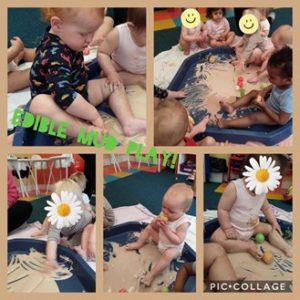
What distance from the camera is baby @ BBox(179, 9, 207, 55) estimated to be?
61.2 inches

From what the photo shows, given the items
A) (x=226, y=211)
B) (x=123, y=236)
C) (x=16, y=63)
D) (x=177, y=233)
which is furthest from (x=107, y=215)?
(x=16, y=63)

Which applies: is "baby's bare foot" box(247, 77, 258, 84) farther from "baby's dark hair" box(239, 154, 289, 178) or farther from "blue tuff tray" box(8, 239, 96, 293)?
"blue tuff tray" box(8, 239, 96, 293)

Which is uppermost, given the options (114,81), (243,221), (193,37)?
(193,37)

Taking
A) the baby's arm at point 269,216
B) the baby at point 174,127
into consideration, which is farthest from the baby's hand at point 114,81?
the baby's arm at point 269,216

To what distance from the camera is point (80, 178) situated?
5.10 feet

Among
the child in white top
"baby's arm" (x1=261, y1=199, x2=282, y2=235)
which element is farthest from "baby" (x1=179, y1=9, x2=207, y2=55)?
"baby's arm" (x1=261, y1=199, x2=282, y2=235)

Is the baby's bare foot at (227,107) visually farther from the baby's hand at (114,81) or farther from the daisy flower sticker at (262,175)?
the baby's hand at (114,81)

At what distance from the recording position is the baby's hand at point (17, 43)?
1.54 m

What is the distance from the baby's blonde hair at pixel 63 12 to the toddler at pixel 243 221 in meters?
0.48

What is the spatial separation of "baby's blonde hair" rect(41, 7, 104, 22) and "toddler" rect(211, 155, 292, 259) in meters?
0.48

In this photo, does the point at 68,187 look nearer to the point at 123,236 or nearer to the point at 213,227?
the point at 123,236

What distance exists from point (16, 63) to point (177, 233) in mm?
519

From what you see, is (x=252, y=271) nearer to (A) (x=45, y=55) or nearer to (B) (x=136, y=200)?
(B) (x=136, y=200)

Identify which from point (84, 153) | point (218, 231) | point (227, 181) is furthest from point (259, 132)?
point (84, 153)
